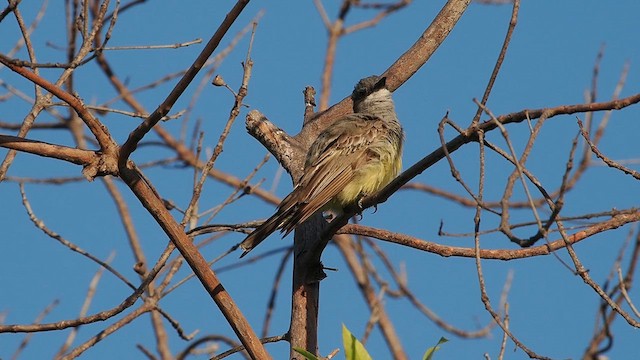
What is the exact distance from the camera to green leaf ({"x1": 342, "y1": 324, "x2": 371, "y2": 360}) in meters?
4.09

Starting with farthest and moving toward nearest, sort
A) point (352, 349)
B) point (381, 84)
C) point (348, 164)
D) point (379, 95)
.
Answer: point (379, 95), point (381, 84), point (348, 164), point (352, 349)

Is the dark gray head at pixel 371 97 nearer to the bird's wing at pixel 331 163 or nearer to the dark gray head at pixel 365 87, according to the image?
the dark gray head at pixel 365 87

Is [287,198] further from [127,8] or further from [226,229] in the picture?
[127,8]

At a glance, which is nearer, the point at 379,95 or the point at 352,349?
the point at 352,349

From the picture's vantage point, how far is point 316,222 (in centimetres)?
563

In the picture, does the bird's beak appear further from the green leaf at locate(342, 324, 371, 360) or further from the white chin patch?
the green leaf at locate(342, 324, 371, 360)

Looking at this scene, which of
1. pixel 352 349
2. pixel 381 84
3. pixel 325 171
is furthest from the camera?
pixel 381 84

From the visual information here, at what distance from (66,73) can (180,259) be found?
133cm

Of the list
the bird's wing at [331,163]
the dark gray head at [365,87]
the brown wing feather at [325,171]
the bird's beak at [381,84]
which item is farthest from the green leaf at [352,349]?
the dark gray head at [365,87]

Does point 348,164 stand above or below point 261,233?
above

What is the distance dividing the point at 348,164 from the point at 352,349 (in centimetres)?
229

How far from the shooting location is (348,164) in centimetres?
620

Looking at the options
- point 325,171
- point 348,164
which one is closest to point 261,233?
point 325,171

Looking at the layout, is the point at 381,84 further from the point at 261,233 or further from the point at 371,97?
the point at 261,233
